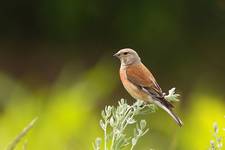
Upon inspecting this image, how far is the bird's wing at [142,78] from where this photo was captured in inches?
189

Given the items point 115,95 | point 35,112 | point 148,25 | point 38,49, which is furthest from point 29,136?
point 38,49

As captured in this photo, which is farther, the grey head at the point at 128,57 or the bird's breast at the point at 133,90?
the grey head at the point at 128,57

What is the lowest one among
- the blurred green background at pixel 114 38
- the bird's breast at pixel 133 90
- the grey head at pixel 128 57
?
the bird's breast at pixel 133 90

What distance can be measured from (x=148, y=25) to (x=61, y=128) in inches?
352

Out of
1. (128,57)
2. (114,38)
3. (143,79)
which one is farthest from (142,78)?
(114,38)

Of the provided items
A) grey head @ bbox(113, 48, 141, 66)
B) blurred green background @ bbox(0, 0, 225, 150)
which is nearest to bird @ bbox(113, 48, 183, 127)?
grey head @ bbox(113, 48, 141, 66)

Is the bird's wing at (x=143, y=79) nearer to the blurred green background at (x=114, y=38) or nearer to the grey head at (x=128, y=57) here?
the grey head at (x=128, y=57)

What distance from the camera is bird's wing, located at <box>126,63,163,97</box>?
4.79m

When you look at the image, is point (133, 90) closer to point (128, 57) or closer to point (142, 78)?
point (142, 78)

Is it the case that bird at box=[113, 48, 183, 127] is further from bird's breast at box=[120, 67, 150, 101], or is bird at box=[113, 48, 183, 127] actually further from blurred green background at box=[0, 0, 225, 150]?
blurred green background at box=[0, 0, 225, 150]

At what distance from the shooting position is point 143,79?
16.1 feet

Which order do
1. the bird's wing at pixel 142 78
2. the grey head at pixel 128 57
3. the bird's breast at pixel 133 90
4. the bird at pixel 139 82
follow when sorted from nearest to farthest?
1. the bird at pixel 139 82
2. the bird's breast at pixel 133 90
3. the bird's wing at pixel 142 78
4. the grey head at pixel 128 57

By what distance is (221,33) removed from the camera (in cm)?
1357

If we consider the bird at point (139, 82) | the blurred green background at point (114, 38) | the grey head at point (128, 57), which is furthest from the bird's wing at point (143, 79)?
the blurred green background at point (114, 38)
